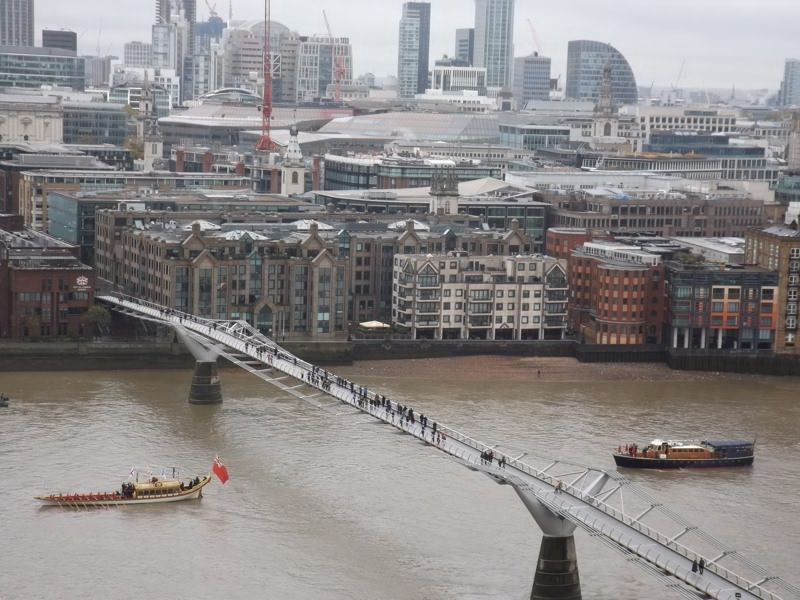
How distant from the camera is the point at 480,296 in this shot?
58375 millimetres

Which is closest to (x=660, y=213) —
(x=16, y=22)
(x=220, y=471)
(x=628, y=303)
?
(x=628, y=303)

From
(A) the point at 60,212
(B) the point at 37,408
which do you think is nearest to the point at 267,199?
(A) the point at 60,212

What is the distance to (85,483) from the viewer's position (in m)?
37.5

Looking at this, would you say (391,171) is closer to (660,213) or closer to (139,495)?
(660,213)

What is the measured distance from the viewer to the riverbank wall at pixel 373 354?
51375 millimetres

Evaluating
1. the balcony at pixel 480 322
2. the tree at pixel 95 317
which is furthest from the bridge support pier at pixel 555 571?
the balcony at pixel 480 322

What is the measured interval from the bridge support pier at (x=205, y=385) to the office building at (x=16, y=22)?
5637 inches

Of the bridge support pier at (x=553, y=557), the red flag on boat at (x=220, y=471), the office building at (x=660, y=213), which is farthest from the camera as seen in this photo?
the office building at (x=660, y=213)

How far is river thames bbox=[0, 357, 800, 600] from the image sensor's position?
31891 mm

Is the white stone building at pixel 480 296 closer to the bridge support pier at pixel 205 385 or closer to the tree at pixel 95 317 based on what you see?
the tree at pixel 95 317

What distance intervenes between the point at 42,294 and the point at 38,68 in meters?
85.2

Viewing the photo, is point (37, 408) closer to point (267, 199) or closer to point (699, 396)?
point (699, 396)

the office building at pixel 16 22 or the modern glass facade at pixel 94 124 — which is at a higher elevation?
the office building at pixel 16 22

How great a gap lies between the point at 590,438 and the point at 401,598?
13.8 metres
